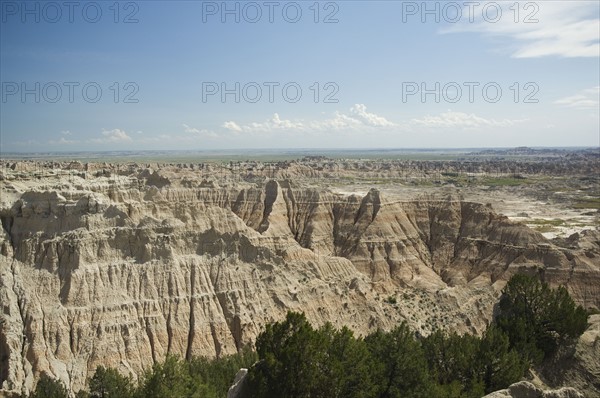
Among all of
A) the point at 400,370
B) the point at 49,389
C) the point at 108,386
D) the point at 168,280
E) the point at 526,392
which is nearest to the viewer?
the point at 526,392

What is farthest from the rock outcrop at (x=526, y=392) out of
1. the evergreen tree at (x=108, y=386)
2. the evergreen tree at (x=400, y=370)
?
the evergreen tree at (x=108, y=386)

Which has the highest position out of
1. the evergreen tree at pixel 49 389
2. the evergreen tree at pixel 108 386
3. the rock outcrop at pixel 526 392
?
the rock outcrop at pixel 526 392

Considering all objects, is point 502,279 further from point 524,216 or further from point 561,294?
point 524,216

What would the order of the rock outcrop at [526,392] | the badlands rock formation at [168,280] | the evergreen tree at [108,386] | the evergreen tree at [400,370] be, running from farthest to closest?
the badlands rock formation at [168,280]
the evergreen tree at [108,386]
the evergreen tree at [400,370]
the rock outcrop at [526,392]

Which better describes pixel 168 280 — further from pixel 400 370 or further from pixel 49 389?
pixel 400 370

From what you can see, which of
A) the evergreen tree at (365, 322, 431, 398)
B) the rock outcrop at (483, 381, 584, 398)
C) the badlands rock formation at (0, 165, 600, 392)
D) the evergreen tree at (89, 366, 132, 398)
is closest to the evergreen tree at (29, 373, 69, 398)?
the badlands rock formation at (0, 165, 600, 392)

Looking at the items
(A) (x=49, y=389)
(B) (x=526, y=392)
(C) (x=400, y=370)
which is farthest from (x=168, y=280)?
(B) (x=526, y=392)

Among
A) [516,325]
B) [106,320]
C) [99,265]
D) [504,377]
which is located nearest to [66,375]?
[106,320]

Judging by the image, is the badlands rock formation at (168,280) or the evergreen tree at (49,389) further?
the badlands rock formation at (168,280)

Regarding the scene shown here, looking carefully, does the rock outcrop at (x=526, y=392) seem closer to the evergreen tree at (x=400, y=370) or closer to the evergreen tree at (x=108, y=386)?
the evergreen tree at (x=400, y=370)
